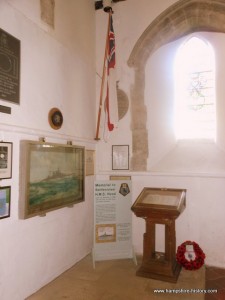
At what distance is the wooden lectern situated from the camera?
334 cm

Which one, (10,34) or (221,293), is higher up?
(10,34)

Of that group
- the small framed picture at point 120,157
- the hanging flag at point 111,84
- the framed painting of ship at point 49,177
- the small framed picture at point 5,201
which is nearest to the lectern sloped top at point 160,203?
the small framed picture at point 120,157

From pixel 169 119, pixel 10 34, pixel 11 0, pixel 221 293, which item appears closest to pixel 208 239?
pixel 221 293

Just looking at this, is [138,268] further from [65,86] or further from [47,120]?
[65,86]

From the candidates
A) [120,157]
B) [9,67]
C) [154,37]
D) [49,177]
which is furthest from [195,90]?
[9,67]

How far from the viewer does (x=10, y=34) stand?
9.01 ft

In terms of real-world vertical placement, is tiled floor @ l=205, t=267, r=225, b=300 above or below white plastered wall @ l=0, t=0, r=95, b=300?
below

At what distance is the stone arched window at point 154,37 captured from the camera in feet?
14.0

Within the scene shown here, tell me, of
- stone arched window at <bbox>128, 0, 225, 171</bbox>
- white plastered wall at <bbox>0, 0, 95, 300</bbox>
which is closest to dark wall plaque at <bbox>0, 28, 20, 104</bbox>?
white plastered wall at <bbox>0, 0, 95, 300</bbox>

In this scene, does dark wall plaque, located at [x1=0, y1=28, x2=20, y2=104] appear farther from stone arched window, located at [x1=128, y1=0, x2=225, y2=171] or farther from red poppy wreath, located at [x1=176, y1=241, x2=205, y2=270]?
red poppy wreath, located at [x1=176, y1=241, x2=205, y2=270]

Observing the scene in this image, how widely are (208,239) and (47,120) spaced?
3009 mm

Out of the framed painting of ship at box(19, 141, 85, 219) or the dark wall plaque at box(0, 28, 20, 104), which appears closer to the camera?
the dark wall plaque at box(0, 28, 20, 104)

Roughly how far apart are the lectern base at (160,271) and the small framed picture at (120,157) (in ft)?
5.39

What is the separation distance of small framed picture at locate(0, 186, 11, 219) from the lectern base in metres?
1.94
